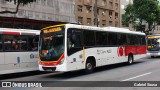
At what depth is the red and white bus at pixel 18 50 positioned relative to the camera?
14.9 meters

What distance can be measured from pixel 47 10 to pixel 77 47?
25.5 m

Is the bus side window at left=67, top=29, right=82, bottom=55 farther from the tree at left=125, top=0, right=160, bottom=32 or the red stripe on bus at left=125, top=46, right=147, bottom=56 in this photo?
the tree at left=125, top=0, right=160, bottom=32

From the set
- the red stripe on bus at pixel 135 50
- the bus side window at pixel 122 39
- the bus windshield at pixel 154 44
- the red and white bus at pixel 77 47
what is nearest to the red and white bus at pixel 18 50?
the red and white bus at pixel 77 47

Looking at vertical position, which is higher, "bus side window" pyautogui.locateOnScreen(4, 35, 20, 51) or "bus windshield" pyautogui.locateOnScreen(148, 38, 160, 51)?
"bus side window" pyautogui.locateOnScreen(4, 35, 20, 51)

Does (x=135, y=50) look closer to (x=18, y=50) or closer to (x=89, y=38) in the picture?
(x=89, y=38)

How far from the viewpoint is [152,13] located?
165ft

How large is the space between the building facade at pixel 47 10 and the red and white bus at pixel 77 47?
18250mm

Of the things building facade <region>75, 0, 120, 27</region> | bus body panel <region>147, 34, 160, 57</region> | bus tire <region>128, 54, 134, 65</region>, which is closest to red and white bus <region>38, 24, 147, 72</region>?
bus tire <region>128, 54, 134, 65</region>

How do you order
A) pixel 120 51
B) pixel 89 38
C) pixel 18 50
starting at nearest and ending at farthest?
1. pixel 18 50
2. pixel 89 38
3. pixel 120 51

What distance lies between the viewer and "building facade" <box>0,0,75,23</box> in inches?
1396

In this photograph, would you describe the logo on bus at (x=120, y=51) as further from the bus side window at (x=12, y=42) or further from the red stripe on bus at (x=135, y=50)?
the bus side window at (x=12, y=42)

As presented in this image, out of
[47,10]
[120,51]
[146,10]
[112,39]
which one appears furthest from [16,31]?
[146,10]

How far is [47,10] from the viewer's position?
40.2 meters

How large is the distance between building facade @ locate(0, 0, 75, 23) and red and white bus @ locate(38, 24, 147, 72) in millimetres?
18250
